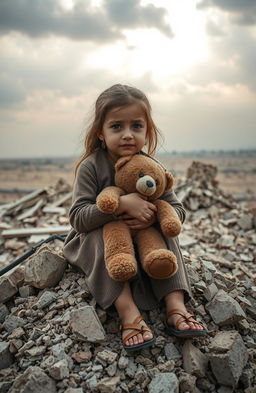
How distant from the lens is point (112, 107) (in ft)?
8.79

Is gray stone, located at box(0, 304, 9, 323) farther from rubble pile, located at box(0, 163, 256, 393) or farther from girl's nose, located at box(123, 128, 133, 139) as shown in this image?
girl's nose, located at box(123, 128, 133, 139)

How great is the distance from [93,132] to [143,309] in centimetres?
152

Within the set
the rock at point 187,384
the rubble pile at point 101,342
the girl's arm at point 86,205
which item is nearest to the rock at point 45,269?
the rubble pile at point 101,342

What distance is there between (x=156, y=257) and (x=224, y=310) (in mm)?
841

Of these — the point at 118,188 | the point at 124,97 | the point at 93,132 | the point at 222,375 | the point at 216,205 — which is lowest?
the point at 216,205

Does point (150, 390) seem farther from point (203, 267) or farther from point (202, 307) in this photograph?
point (203, 267)

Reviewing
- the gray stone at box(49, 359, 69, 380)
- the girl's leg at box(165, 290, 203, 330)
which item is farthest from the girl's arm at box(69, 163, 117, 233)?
the gray stone at box(49, 359, 69, 380)

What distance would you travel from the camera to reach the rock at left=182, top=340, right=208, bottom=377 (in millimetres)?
2252

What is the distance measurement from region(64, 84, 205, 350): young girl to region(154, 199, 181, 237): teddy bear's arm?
7 cm

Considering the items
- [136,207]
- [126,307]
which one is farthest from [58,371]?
[136,207]

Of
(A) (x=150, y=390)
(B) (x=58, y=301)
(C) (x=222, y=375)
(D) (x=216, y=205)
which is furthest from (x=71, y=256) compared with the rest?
(D) (x=216, y=205)

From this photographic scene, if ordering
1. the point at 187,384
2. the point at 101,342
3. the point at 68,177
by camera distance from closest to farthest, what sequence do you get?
the point at 187,384 < the point at 101,342 < the point at 68,177

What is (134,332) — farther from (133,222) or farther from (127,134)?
(127,134)

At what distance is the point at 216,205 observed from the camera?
8.28 metres
